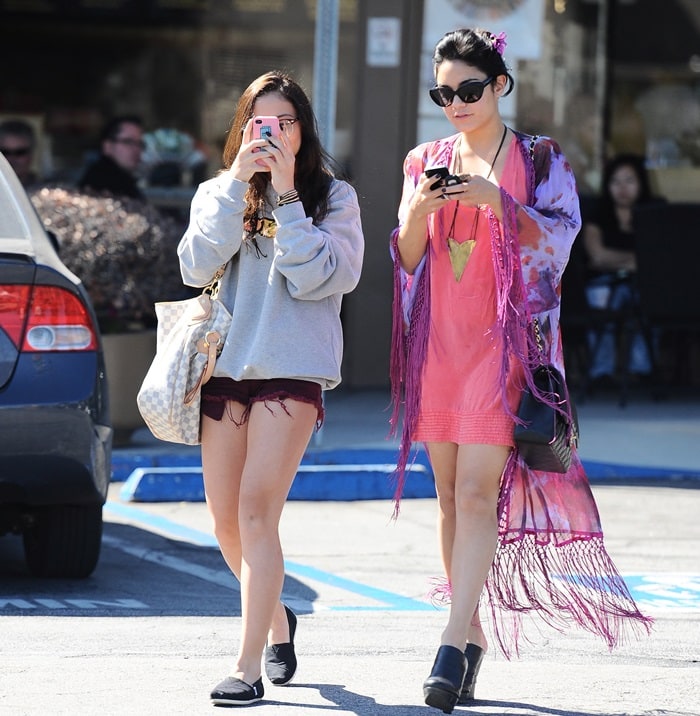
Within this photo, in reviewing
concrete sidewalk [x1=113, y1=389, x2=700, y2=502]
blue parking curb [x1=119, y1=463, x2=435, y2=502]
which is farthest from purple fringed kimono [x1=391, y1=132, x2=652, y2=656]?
blue parking curb [x1=119, y1=463, x2=435, y2=502]

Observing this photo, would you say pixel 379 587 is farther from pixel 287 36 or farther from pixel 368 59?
pixel 287 36

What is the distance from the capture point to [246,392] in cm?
450

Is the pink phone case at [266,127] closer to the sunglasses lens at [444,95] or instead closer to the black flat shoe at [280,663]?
the sunglasses lens at [444,95]

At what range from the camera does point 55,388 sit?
5742 mm

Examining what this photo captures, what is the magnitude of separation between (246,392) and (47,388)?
1454 millimetres

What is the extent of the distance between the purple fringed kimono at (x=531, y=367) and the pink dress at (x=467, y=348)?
→ 0.09 feet

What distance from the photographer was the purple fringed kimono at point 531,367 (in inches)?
177

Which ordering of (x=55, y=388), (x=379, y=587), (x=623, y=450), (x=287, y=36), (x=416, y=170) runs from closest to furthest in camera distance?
(x=416, y=170), (x=55, y=388), (x=379, y=587), (x=623, y=450), (x=287, y=36)

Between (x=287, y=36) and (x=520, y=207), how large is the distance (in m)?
8.18

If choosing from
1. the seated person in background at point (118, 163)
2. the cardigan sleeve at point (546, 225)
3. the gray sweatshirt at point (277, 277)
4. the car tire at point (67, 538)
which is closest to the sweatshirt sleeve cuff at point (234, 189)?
the gray sweatshirt at point (277, 277)

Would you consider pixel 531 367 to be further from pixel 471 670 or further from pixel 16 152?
pixel 16 152

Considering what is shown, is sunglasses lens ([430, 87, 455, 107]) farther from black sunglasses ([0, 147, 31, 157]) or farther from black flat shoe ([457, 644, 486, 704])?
black sunglasses ([0, 147, 31, 157])

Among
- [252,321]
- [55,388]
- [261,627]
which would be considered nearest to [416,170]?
[252,321]

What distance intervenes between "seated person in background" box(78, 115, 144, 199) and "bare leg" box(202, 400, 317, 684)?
6.37m
